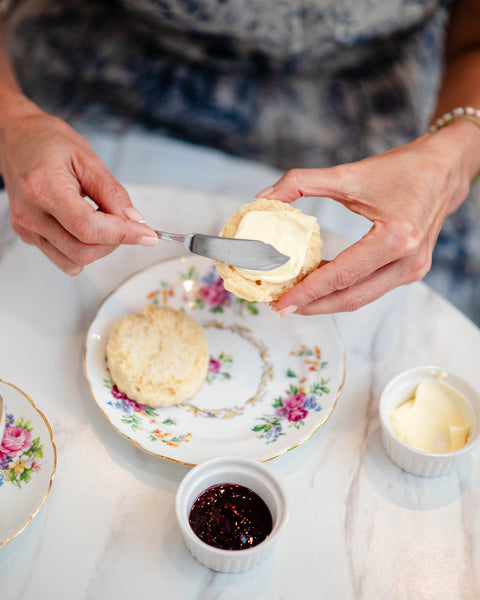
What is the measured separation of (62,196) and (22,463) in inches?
22.4

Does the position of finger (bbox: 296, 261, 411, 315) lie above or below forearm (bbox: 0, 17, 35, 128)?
below

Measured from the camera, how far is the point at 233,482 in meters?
1.11

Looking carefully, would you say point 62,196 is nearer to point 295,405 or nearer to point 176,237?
point 176,237

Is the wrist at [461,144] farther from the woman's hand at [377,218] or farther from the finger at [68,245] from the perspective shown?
the finger at [68,245]

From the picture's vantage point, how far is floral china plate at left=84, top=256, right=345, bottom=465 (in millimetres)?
1230

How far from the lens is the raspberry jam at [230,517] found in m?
1.03

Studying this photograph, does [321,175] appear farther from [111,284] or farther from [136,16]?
[136,16]

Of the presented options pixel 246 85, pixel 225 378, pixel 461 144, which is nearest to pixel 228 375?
pixel 225 378

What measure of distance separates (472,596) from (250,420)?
22.4 inches

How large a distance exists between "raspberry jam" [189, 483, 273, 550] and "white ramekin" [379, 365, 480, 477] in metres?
0.33

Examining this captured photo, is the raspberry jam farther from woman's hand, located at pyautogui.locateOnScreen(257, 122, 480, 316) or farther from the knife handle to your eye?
the knife handle

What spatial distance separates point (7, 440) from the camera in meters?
1.15

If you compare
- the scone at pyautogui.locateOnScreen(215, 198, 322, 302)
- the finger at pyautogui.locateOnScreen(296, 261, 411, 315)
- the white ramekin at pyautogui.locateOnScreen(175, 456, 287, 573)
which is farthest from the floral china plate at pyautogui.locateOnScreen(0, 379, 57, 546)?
the finger at pyautogui.locateOnScreen(296, 261, 411, 315)

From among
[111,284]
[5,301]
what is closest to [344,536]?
[111,284]
